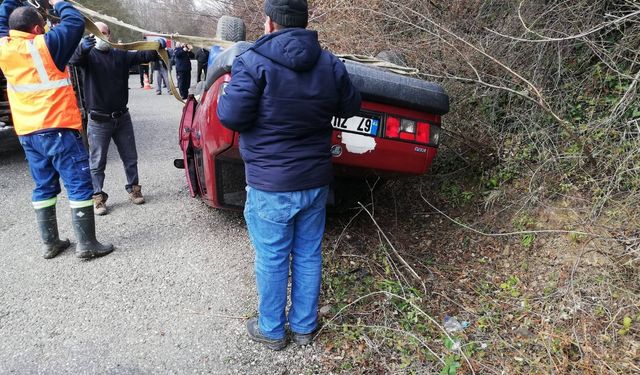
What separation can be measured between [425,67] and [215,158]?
8.16 feet

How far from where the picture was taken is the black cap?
86.5 inches

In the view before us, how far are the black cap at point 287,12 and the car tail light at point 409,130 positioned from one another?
0.98 meters

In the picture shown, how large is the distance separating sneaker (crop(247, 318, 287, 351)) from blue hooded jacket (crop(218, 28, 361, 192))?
0.86 m

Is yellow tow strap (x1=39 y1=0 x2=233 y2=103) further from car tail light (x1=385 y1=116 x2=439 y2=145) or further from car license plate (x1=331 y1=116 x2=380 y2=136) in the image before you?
car tail light (x1=385 y1=116 x2=439 y2=145)

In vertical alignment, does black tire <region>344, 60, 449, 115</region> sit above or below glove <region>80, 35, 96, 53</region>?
below

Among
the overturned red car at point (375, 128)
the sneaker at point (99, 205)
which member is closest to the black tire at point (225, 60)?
the overturned red car at point (375, 128)

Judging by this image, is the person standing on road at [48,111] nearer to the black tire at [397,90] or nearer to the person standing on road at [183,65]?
the black tire at [397,90]

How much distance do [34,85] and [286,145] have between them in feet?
7.20

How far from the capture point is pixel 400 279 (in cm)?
324

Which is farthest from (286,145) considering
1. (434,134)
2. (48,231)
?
(48,231)

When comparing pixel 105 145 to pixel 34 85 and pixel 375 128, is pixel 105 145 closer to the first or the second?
pixel 34 85

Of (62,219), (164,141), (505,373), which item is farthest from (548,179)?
(164,141)

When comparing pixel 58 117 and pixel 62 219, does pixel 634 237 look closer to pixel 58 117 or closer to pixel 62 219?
pixel 58 117

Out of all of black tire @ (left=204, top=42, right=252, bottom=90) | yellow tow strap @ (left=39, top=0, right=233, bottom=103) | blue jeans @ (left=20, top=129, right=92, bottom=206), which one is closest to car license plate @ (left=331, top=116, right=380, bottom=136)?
black tire @ (left=204, top=42, right=252, bottom=90)
